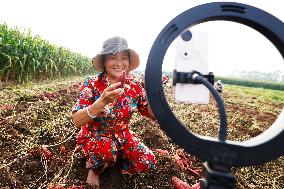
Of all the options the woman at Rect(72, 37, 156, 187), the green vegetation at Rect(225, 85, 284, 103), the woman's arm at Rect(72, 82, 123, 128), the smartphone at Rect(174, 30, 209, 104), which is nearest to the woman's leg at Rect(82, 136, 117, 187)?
the woman at Rect(72, 37, 156, 187)

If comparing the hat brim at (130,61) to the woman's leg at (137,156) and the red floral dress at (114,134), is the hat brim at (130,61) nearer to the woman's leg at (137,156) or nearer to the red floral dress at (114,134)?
the red floral dress at (114,134)

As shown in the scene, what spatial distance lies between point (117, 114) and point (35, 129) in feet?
3.70

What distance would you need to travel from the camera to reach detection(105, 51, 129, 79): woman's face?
6.50 feet

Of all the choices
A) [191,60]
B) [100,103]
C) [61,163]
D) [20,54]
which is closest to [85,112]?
[100,103]

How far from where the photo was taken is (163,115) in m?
0.81

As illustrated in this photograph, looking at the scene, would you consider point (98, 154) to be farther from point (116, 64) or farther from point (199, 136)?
point (199, 136)

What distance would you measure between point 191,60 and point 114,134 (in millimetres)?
1316

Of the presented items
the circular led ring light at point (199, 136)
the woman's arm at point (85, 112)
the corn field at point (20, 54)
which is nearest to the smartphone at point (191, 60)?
the circular led ring light at point (199, 136)

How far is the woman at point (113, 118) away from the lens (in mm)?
1966

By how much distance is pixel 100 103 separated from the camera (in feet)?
4.93

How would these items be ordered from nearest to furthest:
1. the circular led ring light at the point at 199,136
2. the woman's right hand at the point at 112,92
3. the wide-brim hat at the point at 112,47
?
the circular led ring light at the point at 199,136, the woman's right hand at the point at 112,92, the wide-brim hat at the point at 112,47

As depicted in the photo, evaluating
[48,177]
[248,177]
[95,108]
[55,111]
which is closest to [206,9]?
[95,108]

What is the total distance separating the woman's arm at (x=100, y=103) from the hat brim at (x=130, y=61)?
17.2 inches

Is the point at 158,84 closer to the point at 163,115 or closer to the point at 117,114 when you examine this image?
the point at 163,115
